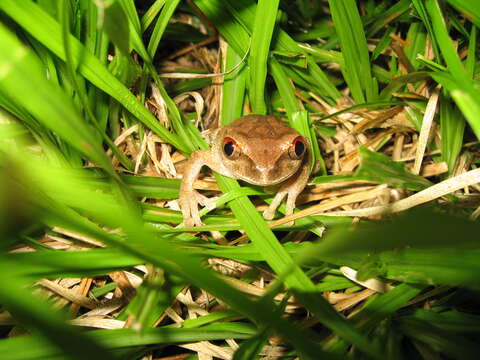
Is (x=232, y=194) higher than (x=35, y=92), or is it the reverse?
(x=35, y=92)

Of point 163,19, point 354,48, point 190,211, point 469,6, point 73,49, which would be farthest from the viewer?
point 354,48

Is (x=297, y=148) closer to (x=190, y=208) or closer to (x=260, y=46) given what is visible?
(x=260, y=46)

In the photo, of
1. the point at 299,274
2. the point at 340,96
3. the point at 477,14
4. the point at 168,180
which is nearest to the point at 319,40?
the point at 340,96

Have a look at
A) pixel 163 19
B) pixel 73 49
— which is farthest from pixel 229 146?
pixel 73 49

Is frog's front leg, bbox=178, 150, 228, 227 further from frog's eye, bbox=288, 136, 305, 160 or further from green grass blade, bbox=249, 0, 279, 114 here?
green grass blade, bbox=249, 0, 279, 114

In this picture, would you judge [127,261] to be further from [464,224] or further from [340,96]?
[340,96]

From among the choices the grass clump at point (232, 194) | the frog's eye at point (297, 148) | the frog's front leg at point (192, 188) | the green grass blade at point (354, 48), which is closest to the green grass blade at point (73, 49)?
the grass clump at point (232, 194)
